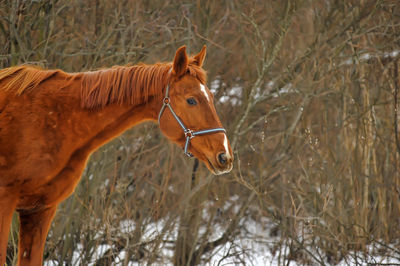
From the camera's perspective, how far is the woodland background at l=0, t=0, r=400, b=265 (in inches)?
231

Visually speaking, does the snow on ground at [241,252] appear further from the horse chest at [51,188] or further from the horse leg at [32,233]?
the horse chest at [51,188]

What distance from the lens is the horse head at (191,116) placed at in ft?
10.9

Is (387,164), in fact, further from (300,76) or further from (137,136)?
(137,136)

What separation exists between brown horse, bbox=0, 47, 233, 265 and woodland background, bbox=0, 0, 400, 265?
6.70 feet

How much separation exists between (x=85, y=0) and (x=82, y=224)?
2.85 metres

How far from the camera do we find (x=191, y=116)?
11.2 feet

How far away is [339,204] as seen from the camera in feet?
22.2

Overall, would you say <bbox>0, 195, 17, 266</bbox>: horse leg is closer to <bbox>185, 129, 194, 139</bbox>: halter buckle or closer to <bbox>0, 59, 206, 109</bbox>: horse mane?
<bbox>0, 59, 206, 109</bbox>: horse mane

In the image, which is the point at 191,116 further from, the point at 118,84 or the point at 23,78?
the point at 23,78

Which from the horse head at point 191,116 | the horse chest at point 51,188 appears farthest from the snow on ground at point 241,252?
the horse head at point 191,116

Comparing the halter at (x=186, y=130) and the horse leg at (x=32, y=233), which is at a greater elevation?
the halter at (x=186, y=130)

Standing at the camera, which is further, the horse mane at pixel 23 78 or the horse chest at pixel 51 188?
the horse mane at pixel 23 78

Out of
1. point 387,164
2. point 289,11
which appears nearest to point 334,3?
point 289,11

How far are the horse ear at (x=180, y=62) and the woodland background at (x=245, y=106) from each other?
2384mm
